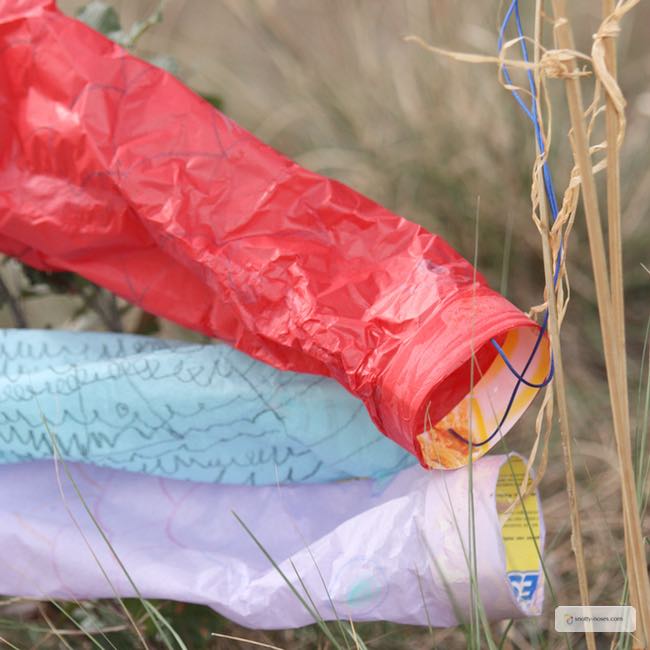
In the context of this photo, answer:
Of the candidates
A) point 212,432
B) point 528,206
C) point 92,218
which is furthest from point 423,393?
point 528,206

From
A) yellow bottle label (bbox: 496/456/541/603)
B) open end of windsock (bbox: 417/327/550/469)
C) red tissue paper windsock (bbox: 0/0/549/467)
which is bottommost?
yellow bottle label (bbox: 496/456/541/603)

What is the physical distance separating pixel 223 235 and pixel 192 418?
0.55ft

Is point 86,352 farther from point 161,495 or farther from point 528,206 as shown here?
point 528,206

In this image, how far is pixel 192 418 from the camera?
0.79 metres

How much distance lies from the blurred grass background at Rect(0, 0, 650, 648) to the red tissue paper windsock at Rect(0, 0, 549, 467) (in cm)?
21

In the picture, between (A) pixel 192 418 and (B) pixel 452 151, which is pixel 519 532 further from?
(B) pixel 452 151

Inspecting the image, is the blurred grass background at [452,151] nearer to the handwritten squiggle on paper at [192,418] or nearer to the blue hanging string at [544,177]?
the handwritten squiggle on paper at [192,418]

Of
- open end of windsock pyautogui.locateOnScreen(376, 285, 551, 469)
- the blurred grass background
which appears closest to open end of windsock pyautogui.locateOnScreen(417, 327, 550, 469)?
open end of windsock pyautogui.locateOnScreen(376, 285, 551, 469)

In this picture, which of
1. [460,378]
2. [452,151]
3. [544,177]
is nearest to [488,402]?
[460,378]

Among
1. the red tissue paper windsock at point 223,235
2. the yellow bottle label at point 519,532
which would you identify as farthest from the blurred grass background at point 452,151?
the yellow bottle label at point 519,532

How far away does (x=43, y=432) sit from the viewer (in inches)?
31.0

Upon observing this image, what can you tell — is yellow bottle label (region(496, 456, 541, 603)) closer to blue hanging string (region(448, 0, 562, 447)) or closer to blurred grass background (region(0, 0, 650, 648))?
blue hanging string (region(448, 0, 562, 447))

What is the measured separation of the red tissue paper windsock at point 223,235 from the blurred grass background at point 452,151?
21 centimetres

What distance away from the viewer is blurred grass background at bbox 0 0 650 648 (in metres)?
1.18
